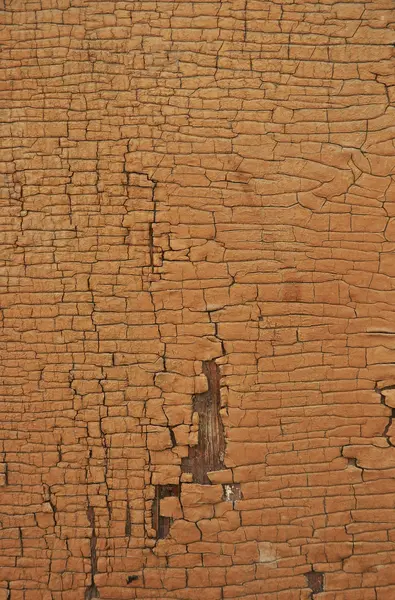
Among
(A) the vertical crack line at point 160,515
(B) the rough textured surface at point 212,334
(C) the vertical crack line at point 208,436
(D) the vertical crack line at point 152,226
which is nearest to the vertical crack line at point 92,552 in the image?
(B) the rough textured surface at point 212,334

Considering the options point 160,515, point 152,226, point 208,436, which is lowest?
point 160,515

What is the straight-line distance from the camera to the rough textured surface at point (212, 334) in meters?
3.20

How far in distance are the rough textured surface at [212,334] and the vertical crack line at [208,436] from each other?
3 cm

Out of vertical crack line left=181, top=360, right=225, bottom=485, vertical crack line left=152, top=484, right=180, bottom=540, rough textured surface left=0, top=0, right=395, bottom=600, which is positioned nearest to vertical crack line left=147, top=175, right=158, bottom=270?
rough textured surface left=0, top=0, right=395, bottom=600

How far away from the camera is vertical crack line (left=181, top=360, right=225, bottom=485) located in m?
3.23

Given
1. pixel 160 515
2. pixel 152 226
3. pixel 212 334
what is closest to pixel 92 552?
pixel 160 515

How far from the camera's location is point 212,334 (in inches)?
127

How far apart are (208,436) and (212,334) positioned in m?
0.52

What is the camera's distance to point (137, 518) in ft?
10.5

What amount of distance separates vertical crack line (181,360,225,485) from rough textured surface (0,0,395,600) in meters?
0.03

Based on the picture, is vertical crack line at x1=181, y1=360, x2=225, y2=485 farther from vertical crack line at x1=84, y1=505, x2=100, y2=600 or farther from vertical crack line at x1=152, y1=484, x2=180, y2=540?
vertical crack line at x1=84, y1=505, x2=100, y2=600

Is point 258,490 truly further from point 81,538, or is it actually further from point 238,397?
point 81,538

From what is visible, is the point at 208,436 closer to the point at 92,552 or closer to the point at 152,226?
the point at 92,552

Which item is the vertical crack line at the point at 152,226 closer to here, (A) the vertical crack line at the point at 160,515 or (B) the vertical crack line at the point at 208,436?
(B) the vertical crack line at the point at 208,436
